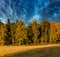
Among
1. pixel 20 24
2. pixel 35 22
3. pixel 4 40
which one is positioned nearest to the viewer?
pixel 4 40

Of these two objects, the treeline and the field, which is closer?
the field

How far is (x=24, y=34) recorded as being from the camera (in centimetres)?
10238

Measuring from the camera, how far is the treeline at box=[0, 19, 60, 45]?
4045 inches

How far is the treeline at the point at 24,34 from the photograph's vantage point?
102750 millimetres

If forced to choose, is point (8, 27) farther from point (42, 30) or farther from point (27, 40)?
point (42, 30)

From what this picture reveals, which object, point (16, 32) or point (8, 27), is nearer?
point (16, 32)

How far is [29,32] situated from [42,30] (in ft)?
42.0

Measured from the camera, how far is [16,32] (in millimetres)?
104625

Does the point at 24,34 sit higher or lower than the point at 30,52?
higher

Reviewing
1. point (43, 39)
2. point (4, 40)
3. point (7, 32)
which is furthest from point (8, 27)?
point (43, 39)

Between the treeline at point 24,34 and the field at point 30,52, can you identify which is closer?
the field at point 30,52

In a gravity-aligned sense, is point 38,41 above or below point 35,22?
below

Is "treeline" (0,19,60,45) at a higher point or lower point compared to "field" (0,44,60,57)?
higher

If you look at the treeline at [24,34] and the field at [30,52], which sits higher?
the treeline at [24,34]
